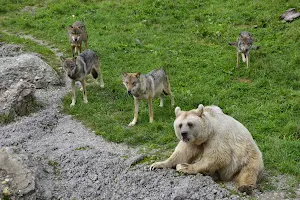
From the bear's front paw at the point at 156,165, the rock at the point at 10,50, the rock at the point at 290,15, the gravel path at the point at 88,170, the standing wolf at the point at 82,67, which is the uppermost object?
the rock at the point at 290,15

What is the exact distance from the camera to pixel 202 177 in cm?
776

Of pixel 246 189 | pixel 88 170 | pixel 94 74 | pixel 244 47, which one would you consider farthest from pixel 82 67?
pixel 246 189

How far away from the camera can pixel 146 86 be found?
11977 millimetres

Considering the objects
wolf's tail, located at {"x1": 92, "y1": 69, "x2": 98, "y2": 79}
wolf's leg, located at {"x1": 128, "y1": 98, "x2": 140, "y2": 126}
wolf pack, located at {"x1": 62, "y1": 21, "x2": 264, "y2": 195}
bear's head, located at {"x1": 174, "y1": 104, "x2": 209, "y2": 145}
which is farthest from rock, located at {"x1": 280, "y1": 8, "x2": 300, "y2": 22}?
bear's head, located at {"x1": 174, "y1": 104, "x2": 209, "y2": 145}

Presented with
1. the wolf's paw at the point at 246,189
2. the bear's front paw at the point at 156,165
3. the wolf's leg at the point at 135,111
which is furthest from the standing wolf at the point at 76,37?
the wolf's paw at the point at 246,189

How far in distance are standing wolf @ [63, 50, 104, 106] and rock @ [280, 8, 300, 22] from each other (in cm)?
965

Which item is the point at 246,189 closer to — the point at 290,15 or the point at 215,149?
the point at 215,149

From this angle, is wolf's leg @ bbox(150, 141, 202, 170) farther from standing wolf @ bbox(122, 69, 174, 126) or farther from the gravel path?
standing wolf @ bbox(122, 69, 174, 126)

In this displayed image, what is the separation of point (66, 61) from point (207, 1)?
1274 cm

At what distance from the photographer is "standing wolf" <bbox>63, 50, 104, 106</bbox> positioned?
43.5ft

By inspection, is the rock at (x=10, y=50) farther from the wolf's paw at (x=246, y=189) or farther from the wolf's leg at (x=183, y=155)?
the wolf's paw at (x=246, y=189)

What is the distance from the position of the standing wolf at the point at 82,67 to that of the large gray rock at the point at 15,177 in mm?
5025

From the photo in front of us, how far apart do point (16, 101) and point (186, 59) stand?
7.31 metres

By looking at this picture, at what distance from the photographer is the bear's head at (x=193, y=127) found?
24.6 ft
